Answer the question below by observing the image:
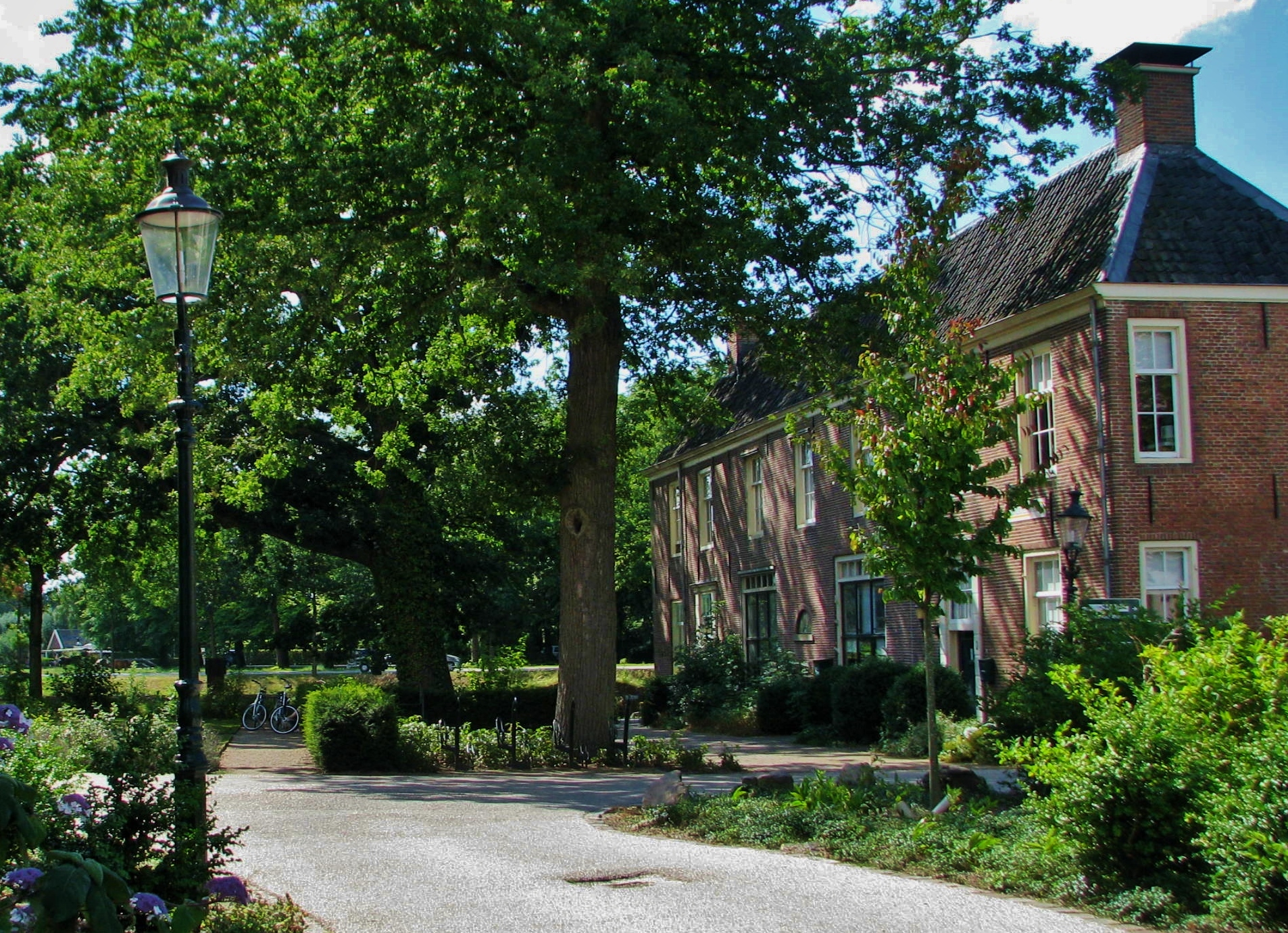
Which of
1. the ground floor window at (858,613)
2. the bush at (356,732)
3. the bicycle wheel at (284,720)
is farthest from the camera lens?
the bicycle wheel at (284,720)

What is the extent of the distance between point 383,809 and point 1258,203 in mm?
16489

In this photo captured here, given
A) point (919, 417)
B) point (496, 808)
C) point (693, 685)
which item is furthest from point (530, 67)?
point (693, 685)

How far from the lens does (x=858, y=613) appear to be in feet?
88.6

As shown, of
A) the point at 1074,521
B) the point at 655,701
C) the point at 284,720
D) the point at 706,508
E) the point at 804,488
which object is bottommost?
the point at 655,701

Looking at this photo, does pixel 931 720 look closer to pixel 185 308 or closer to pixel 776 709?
pixel 185 308

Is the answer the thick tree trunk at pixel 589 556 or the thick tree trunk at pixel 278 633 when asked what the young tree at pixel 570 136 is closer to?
the thick tree trunk at pixel 589 556

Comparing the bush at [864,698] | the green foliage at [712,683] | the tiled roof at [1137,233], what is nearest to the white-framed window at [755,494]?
the green foliage at [712,683]

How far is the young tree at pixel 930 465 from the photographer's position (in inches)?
461

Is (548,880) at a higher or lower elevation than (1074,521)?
lower

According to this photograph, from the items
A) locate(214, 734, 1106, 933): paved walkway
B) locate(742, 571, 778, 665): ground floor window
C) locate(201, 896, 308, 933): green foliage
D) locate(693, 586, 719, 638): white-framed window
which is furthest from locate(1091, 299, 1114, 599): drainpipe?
locate(693, 586, 719, 638): white-framed window

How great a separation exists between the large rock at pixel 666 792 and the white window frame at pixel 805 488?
1637cm

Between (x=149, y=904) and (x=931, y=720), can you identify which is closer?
(x=149, y=904)

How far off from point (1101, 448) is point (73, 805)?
52.2 feet

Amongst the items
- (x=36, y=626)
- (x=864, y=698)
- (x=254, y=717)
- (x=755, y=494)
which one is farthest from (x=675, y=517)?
(x=36, y=626)
